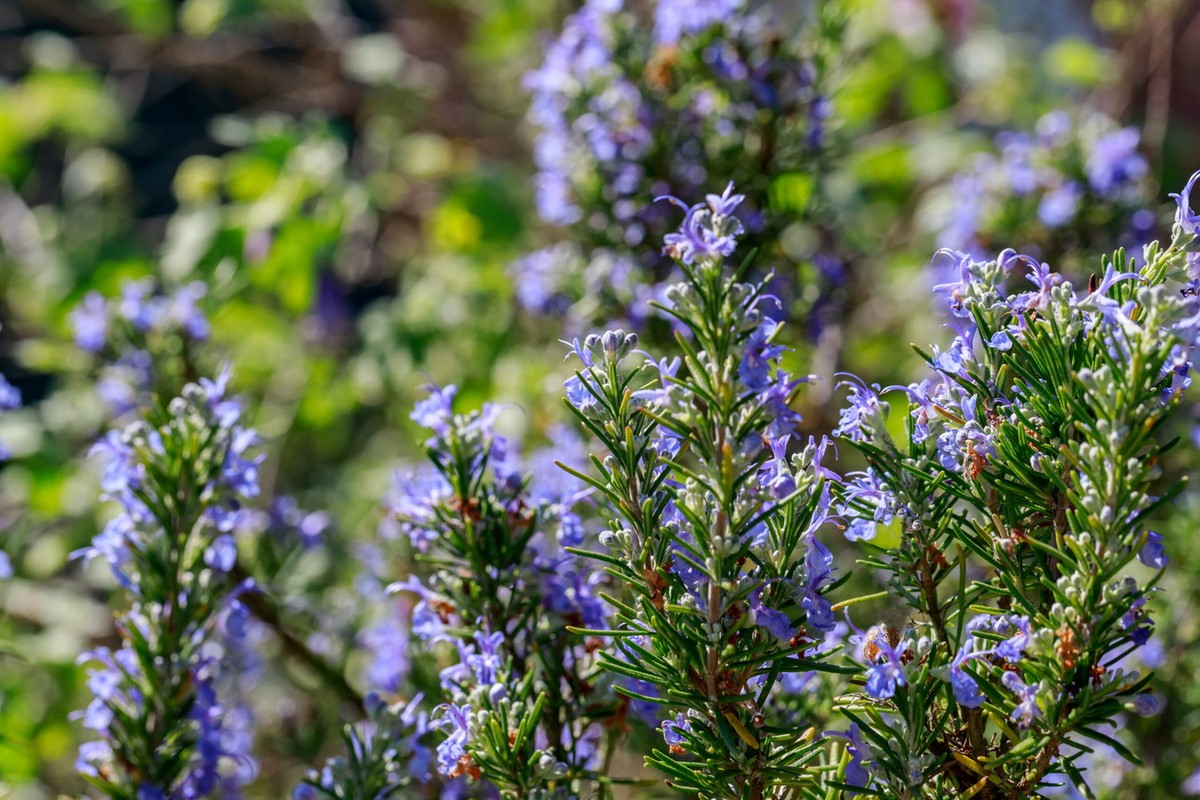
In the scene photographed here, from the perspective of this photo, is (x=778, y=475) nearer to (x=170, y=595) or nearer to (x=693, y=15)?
(x=170, y=595)

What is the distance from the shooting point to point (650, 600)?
80cm

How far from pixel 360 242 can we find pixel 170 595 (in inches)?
79.2

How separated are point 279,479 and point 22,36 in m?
2.59

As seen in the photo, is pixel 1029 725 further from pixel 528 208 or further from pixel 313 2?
pixel 313 2

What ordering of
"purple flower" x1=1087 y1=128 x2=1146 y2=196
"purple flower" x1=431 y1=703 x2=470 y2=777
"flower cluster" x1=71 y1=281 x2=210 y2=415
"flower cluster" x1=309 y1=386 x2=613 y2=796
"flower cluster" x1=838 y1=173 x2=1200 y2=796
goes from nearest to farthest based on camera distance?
"flower cluster" x1=838 y1=173 x2=1200 y2=796
"purple flower" x1=431 y1=703 x2=470 y2=777
"flower cluster" x1=309 y1=386 x2=613 y2=796
"flower cluster" x1=71 y1=281 x2=210 y2=415
"purple flower" x1=1087 y1=128 x2=1146 y2=196

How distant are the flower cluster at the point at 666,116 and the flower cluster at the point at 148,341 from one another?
519 millimetres

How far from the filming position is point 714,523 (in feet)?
2.58

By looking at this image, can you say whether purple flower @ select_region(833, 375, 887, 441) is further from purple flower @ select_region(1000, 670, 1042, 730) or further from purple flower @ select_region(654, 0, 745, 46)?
purple flower @ select_region(654, 0, 745, 46)

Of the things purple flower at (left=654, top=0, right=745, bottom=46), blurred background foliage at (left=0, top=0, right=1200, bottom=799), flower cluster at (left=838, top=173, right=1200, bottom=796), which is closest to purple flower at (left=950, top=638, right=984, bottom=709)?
flower cluster at (left=838, top=173, right=1200, bottom=796)

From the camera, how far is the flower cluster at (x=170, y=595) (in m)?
1.04

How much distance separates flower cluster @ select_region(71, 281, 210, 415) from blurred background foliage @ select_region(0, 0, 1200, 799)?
0.09m

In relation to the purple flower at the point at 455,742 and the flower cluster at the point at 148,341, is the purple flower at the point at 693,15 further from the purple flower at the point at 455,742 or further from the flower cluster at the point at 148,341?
the purple flower at the point at 455,742

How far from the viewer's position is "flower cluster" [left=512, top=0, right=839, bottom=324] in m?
1.46

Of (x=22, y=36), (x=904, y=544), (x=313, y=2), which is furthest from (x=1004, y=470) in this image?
(x=22, y=36)
